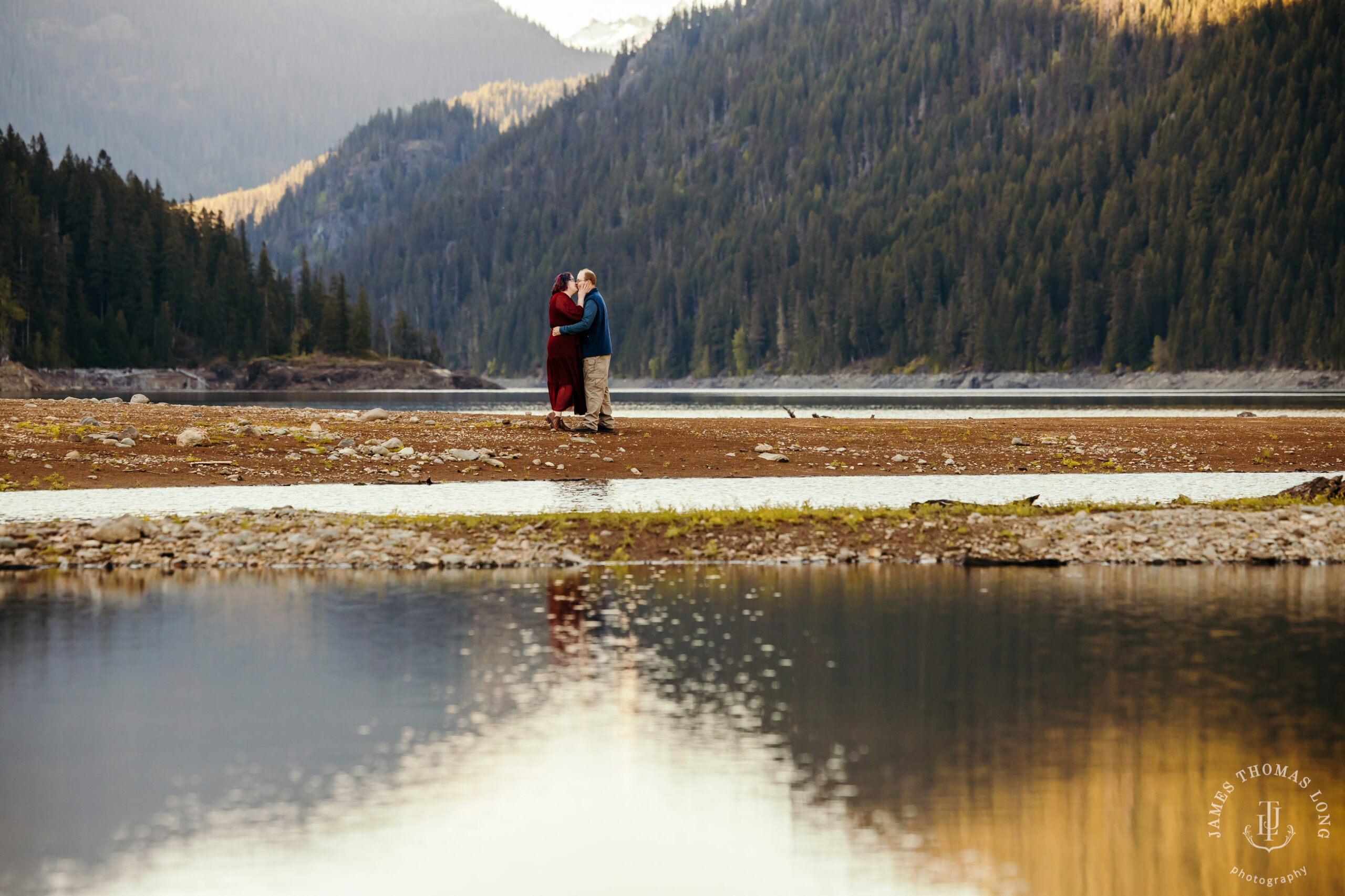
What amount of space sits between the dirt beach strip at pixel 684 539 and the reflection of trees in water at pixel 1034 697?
69.0 inches

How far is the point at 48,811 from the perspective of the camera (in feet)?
28.9

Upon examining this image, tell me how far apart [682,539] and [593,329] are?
56.1 feet

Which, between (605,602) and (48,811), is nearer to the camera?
(48,811)

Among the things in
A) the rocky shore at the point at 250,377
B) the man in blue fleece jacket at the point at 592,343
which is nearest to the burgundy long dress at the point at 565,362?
the man in blue fleece jacket at the point at 592,343

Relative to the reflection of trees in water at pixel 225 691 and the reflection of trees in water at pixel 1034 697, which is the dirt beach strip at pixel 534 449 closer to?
the reflection of trees in water at pixel 225 691

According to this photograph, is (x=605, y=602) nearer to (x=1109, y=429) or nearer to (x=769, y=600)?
(x=769, y=600)

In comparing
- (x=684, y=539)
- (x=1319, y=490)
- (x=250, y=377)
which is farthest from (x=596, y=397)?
(x=250, y=377)

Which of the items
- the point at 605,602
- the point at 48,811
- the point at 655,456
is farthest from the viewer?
the point at 655,456

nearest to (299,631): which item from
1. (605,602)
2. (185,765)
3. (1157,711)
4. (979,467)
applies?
(605,602)

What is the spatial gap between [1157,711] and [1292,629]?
4798mm

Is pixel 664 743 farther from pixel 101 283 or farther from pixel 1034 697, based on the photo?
pixel 101 283

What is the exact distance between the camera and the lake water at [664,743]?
7973 millimetres

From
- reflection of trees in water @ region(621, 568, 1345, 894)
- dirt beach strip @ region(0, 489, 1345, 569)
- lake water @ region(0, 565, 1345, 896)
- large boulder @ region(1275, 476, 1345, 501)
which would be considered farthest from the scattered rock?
large boulder @ region(1275, 476, 1345, 501)

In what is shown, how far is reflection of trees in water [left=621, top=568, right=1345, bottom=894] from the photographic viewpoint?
8.48 meters
